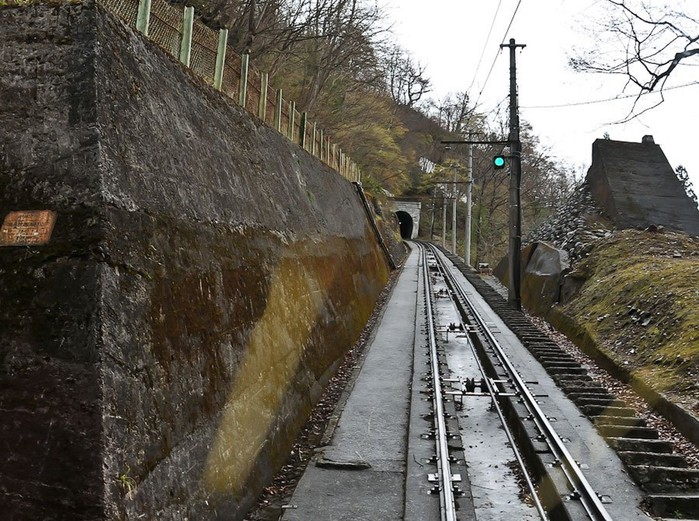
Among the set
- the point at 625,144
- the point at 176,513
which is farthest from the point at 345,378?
the point at 625,144

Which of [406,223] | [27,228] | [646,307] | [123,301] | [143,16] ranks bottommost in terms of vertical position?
[646,307]

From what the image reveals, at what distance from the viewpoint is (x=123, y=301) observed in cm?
449

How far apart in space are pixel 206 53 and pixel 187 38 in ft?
3.44

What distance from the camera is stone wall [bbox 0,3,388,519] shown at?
399 centimetres

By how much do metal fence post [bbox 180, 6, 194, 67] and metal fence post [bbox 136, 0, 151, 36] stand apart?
4.14 ft

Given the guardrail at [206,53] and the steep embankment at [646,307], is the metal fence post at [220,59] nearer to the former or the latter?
the guardrail at [206,53]

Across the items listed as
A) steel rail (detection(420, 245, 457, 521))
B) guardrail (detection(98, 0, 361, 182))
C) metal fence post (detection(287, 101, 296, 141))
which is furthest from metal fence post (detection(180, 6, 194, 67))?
steel rail (detection(420, 245, 457, 521))

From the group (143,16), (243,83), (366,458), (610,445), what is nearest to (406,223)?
(243,83)

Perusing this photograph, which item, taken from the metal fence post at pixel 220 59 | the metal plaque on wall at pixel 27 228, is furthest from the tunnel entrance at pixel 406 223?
the metal plaque on wall at pixel 27 228

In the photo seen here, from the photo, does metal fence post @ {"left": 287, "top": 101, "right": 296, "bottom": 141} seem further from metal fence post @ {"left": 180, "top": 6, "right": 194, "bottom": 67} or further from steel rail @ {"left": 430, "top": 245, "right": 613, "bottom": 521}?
steel rail @ {"left": 430, "top": 245, "right": 613, "bottom": 521}

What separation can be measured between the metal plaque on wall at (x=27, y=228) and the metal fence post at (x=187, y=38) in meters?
5.16

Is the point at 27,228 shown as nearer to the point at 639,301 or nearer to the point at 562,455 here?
the point at 562,455

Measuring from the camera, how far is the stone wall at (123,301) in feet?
13.1

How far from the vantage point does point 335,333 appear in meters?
12.0
